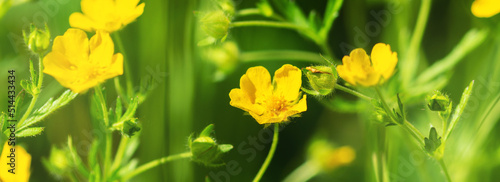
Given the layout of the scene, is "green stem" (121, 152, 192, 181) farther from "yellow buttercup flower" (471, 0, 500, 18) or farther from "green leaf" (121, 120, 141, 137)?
"yellow buttercup flower" (471, 0, 500, 18)

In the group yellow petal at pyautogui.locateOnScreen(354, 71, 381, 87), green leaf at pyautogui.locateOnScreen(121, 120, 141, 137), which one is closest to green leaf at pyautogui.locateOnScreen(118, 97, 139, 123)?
green leaf at pyautogui.locateOnScreen(121, 120, 141, 137)

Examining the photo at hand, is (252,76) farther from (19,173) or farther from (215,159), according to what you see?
(19,173)

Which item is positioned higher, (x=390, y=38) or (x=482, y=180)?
(x=390, y=38)

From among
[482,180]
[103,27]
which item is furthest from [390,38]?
[103,27]

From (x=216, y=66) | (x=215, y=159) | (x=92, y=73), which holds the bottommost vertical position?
(x=215, y=159)

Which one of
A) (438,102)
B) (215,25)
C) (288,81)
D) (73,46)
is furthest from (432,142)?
(73,46)

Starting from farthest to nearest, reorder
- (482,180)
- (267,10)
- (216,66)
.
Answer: (216,66)
(482,180)
(267,10)
